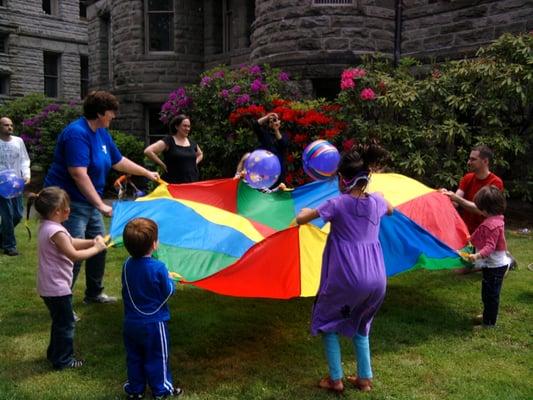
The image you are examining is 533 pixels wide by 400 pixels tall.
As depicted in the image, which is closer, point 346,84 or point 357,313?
point 357,313

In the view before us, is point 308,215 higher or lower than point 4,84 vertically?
lower

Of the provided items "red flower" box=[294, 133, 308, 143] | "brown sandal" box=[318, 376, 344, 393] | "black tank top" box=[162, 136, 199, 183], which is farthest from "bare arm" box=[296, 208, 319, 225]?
"red flower" box=[294, 133, 308, 143]

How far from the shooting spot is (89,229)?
15.9 ft

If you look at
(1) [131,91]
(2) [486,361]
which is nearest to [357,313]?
(2) [486,361]

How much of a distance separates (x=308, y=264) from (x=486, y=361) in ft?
4.68

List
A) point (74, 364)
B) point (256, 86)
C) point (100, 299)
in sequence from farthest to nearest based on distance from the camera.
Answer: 1. point (256, 86)
2. point (100, 299)
3. point (74, 364)

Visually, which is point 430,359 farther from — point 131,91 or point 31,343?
point 131,91

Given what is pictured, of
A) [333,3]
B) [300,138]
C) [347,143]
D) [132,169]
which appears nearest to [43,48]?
[333,3]

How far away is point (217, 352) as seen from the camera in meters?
4.20

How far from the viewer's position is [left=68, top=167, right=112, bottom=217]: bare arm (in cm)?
431

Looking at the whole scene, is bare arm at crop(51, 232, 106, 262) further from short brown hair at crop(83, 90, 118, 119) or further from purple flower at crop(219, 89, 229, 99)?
purple flower at crop(219, 89, 229, 99)

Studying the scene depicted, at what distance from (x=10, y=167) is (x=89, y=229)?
9.31 ft

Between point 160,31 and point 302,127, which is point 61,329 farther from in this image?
point 160,31

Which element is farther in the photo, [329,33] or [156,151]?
[329,33]
